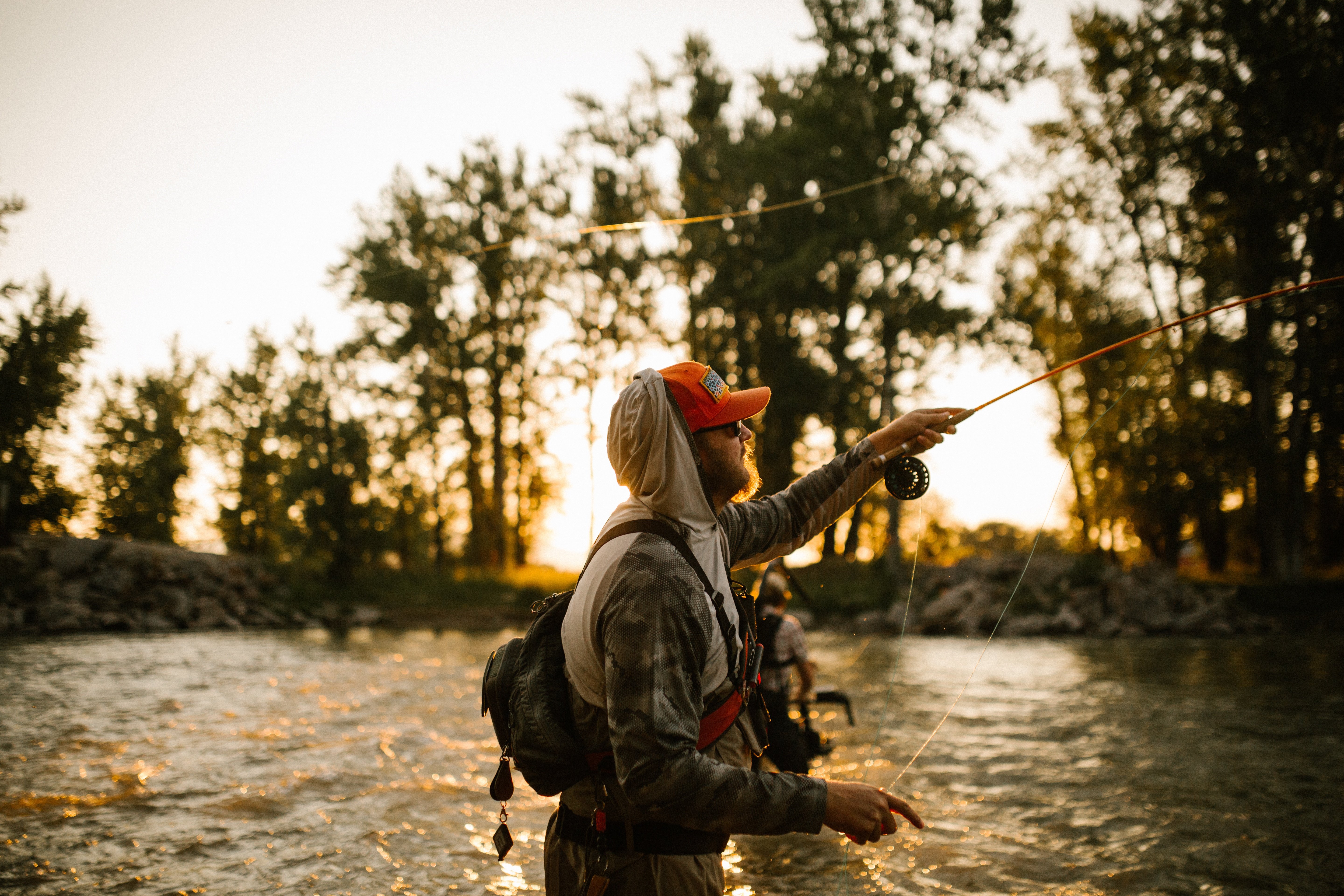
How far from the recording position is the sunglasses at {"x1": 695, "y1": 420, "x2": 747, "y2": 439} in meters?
2.42

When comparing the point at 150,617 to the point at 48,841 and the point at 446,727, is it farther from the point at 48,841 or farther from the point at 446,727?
the point at 48,841

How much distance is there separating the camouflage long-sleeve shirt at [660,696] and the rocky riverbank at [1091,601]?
2090 cm

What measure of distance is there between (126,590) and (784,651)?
25.8 m

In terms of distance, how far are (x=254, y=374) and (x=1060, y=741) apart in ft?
154

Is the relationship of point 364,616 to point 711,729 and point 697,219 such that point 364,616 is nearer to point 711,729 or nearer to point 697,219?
point 697,219

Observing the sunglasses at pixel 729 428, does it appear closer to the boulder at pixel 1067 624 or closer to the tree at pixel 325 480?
the boulder at pixel 1067 624

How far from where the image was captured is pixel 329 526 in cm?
3155

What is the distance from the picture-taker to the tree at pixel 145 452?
153 ft

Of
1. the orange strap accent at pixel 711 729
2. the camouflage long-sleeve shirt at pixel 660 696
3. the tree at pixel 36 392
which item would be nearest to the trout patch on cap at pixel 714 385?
the camouflage long-sleeve shirt at pixel 660 696

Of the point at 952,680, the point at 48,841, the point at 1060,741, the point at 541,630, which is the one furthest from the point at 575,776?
the point at 952,680

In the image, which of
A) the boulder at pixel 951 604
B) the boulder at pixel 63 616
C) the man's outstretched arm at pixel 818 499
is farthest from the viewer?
the boulder at pixel 63 616

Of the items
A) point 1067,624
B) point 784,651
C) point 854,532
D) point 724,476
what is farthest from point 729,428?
point 854,532

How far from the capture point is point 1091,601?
25250 mm

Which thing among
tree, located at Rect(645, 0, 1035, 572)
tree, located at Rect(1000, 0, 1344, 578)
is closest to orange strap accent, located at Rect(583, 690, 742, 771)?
tree, located at Rect(645, 0, 1035, 572)
